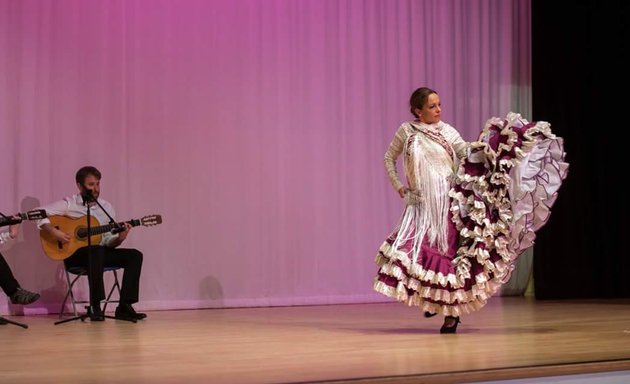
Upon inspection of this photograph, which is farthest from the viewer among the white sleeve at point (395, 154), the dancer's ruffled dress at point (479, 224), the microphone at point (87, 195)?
the microphone at point (87, 195)

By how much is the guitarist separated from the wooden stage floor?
0.16 meters

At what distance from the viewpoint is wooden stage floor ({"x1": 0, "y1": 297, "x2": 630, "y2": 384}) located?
10.7ft

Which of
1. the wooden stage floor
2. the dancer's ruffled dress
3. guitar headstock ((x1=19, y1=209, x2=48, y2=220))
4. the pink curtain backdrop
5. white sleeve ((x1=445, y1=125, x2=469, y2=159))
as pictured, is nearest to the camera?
the wooden stage floor

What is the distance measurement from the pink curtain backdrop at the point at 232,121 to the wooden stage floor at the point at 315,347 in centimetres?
86

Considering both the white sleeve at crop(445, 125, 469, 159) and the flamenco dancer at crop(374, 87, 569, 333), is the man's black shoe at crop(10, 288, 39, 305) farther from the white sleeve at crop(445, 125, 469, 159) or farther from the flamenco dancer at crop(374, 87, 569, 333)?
the white sleeve at crop(445, 125, 469, 159)

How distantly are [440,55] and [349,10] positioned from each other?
941 millimetres

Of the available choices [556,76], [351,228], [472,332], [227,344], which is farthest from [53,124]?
[556,76]

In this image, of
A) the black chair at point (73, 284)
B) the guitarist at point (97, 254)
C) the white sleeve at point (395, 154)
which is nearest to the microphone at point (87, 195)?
the guitarist at point (97, 254)

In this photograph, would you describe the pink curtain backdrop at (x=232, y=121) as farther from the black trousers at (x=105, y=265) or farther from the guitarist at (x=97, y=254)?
the black trousers at (x=105, y=265)

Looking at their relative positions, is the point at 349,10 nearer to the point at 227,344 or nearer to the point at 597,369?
the point at 227,344

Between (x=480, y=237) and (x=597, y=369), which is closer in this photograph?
(x=597, y=369)

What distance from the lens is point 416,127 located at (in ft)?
16.0

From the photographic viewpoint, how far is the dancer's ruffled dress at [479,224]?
4469 mm

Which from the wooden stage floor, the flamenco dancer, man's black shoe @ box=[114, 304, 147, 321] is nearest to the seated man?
the wooden stage floor
